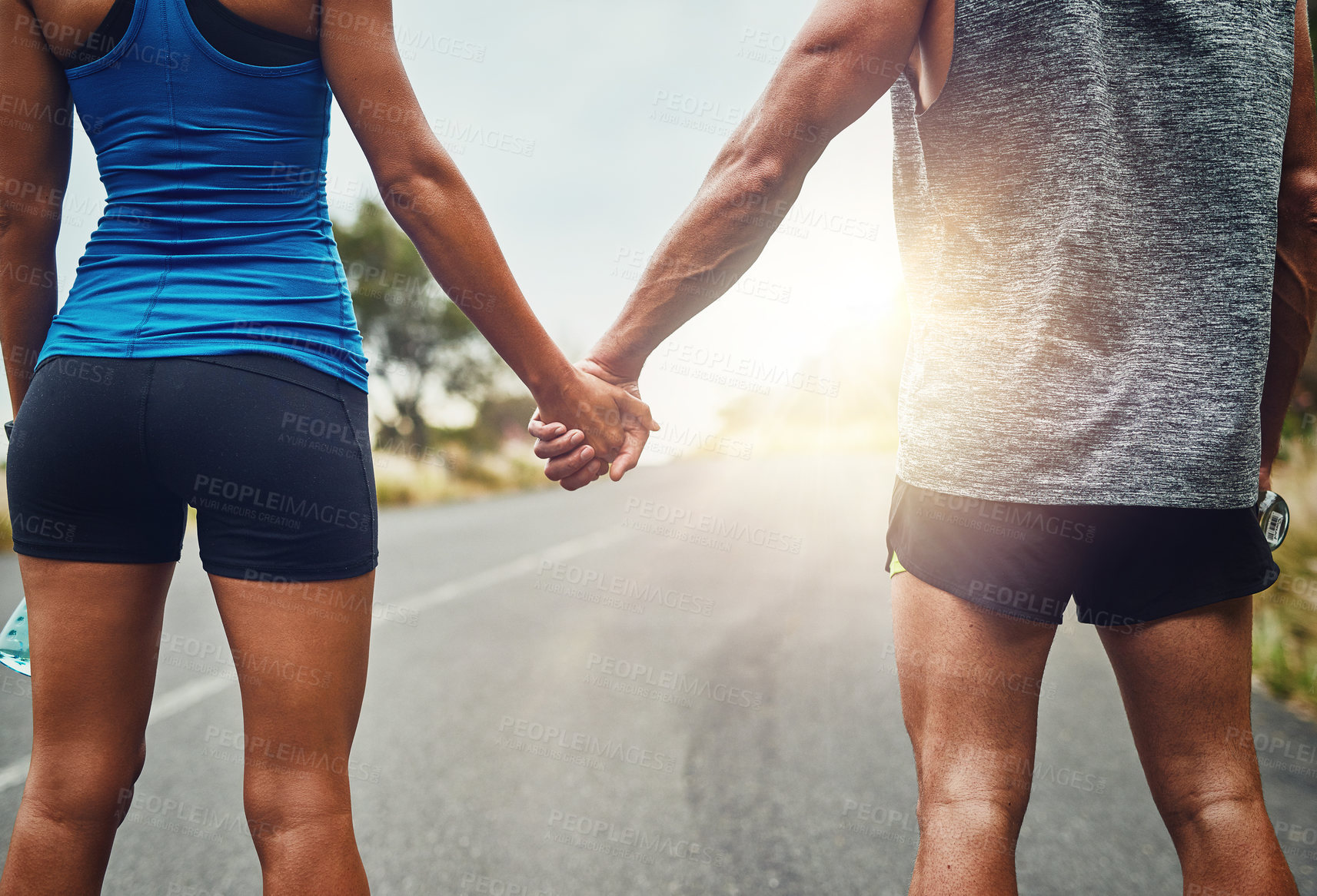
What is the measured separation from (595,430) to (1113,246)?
130 centimetres

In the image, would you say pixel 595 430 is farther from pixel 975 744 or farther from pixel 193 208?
pixel 975 744

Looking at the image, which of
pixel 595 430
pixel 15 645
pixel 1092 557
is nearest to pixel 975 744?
pixel 1092 557

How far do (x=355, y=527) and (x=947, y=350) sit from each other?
100 cm

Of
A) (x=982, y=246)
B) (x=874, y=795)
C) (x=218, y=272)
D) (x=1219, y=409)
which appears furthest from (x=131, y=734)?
(x=874, y=795)

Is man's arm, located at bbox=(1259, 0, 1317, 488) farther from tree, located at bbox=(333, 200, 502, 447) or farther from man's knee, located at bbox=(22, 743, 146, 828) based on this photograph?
tree, located at bbox=(333, 200, 502, 447)

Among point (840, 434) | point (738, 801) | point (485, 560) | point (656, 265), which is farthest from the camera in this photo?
point (840, 434)

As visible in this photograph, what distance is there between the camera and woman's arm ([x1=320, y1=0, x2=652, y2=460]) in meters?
1.33

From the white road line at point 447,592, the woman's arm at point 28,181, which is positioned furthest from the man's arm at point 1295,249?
the white road line at point 447,592

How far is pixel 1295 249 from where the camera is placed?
150 centimetres

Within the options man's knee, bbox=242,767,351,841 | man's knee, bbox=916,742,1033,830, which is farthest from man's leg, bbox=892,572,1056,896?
man's knee, bbox=242,767,351,841

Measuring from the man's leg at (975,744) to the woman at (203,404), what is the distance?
0.93 m

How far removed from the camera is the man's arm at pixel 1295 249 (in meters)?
1.45

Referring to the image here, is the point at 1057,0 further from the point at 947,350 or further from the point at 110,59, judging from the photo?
the point at 110,59

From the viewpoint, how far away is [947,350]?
1307 millimetres
